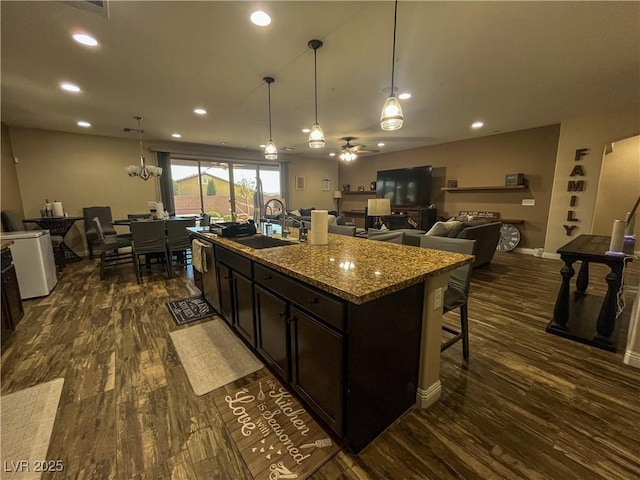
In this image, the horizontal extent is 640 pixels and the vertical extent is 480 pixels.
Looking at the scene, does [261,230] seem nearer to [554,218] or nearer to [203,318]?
[203,318]

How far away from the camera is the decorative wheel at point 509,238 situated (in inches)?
229

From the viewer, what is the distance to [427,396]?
1.62 meters

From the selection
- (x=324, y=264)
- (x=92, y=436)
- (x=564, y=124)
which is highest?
(x=564, y=124)

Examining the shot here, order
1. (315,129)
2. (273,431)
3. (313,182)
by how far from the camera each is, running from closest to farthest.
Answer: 1. (273,431)
2. (315,129)
3. (313,182)

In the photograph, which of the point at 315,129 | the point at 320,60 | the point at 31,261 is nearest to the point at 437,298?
the point at 315,129

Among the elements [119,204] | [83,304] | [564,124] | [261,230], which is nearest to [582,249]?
[261,230]

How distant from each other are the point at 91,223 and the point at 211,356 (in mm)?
5172

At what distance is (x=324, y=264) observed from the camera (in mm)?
1520

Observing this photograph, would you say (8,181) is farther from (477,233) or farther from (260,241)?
(477,233)

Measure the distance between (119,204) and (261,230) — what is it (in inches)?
202

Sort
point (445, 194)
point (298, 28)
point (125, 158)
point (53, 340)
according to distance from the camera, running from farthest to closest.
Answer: point (445, 194), point (125, 158), point (53, 340), point (298, 28)

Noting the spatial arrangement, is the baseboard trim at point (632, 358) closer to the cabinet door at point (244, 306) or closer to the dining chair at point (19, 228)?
the cabinet door at point (244, 306)

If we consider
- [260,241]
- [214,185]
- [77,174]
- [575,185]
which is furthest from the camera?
[214,185]

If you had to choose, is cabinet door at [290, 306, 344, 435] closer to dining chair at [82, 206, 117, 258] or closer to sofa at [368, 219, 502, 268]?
sofa at [368, 219, 502, 268]
